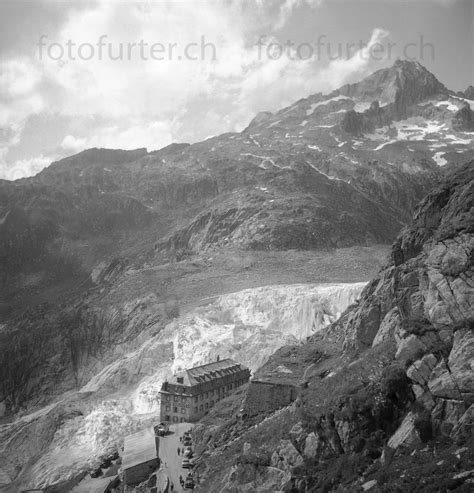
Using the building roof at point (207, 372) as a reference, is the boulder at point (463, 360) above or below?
above

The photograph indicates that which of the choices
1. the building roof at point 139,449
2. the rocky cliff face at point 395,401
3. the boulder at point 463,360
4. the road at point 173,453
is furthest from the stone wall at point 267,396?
the boulder at point 463,360

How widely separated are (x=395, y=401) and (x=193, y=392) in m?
34.5

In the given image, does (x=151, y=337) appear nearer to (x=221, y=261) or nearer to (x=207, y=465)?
(x=221, y=261)

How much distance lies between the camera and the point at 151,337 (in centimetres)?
9312

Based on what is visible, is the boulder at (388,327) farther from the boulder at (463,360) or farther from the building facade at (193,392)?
the building facade at (193,392)

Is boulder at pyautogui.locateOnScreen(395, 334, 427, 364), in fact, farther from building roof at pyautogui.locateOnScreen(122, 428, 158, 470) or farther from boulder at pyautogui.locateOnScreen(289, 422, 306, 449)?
building roof at pyautogui.locateOnScreen(122, 428, 158, 470)

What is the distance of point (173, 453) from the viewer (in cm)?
4691

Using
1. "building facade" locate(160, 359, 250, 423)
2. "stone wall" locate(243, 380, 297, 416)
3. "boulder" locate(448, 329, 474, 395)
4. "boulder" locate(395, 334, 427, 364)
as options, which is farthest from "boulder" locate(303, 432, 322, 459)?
"building facade" locate(160, 359, 250, 423)

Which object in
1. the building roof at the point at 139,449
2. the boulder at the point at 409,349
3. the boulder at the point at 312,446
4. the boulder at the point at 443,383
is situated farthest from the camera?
the building roof at the point at 139,449

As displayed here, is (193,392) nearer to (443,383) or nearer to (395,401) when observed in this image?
(395,401)

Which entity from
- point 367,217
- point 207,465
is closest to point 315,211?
point 367,217

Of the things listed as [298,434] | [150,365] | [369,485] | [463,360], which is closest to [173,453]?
[298,434]

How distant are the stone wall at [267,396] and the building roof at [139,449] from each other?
382 inches

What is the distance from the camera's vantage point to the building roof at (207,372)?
196 ft
